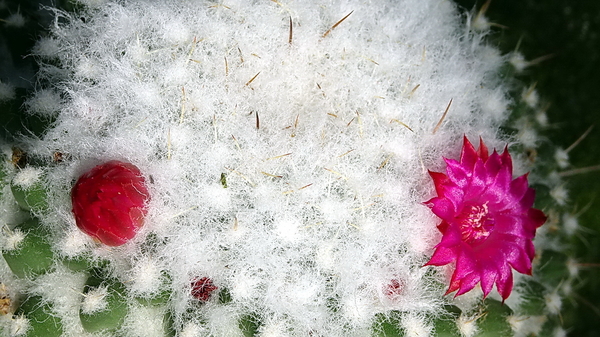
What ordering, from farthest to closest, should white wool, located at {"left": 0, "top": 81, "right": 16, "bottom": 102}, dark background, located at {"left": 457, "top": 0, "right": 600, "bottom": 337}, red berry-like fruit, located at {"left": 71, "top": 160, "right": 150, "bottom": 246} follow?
dark background, located at {"left": 457, "top": 0, "right": 600, "bottom": 337} → white wool, located at {"left": 0, "top": 81, "right": 16, "bottom": 102} → red berry-like fruit, located at {"left": 71, "top": 160, "right": 150, "bottom": 246}

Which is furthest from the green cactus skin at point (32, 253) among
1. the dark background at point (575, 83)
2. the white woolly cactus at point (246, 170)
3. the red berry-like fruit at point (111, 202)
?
the dark background at point (575, 83)

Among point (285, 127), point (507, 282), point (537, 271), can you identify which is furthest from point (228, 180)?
point (537, 271)

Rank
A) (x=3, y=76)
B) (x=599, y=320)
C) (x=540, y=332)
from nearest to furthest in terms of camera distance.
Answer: (x=3, y=76), (x=540, y=332), (x=599, y=320)

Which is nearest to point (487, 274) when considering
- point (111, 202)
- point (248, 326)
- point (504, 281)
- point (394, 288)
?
point (504, 281)

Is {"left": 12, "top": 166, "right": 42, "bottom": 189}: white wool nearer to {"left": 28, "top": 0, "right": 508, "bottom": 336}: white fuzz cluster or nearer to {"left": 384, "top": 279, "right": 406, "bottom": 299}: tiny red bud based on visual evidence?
{"left": 28, "top": 0, "right": 508, "bottom": 336}: white fuzz cluster

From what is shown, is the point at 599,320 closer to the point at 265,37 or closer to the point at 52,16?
the point at 265,37

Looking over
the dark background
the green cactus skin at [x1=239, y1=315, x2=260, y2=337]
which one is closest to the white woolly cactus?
the green cactus skin at [x1=239, y1=315, x2=260, y2=337]

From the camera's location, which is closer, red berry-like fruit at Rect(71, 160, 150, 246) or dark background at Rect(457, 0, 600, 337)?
red berry-like fruit at Rect(71, 160, 150, 246)
